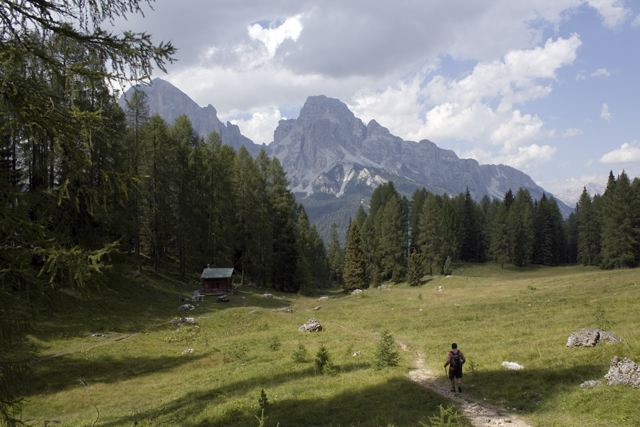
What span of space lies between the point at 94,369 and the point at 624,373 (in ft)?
67.7

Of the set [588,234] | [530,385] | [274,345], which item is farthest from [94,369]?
[588,234]

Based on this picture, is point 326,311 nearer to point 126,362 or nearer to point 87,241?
point 126,362

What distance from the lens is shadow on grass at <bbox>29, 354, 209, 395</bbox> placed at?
14.2m

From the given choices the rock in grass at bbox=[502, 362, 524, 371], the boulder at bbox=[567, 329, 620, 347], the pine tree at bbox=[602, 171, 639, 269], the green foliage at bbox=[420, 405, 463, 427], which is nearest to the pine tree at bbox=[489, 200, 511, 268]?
the pine tree at bbox=[602, 171, 639, 269]

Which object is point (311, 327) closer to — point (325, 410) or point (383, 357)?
point (383, 357)

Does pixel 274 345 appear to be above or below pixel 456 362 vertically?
below

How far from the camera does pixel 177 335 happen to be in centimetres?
2267

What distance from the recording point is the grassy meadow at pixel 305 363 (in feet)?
34.0

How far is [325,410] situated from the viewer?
10852 mm

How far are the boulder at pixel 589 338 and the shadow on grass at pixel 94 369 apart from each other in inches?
710

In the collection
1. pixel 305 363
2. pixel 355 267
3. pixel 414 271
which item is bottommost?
pixel 305 363

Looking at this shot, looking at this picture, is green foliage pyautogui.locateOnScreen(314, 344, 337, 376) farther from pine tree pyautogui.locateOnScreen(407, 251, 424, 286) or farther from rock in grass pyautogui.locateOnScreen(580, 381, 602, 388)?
pine tree pyautogui.locateOnScreen(407, 251, 424, 286)

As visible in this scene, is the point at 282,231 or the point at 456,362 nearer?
the point at 456,362

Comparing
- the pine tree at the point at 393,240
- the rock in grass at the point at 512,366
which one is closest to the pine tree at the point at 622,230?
the pine tree at the point at 393,240
